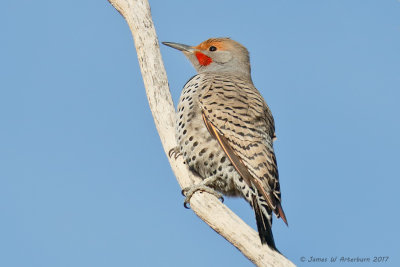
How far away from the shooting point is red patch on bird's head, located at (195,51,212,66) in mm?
6848

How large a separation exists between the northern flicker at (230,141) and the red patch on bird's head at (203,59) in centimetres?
54

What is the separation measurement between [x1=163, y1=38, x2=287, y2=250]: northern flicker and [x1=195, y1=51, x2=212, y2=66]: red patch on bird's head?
1.79ft

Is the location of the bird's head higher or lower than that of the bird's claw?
higher

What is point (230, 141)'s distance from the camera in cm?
552

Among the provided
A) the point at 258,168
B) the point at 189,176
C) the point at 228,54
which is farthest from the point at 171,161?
the point at 228,54

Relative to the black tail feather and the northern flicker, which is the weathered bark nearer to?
the northern flicker

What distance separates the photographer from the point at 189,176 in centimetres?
588

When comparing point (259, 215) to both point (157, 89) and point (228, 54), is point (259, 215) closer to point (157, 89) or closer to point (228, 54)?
point (157, 89)

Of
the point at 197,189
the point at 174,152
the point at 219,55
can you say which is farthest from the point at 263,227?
the point at 219,55

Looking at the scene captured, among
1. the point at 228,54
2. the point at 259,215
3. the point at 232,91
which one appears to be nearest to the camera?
the point at 259,215

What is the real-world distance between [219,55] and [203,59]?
0.18 metres

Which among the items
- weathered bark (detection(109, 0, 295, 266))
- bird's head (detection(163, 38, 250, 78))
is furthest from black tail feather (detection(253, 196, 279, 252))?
bird's head (detection(163, 38, 250, 78))

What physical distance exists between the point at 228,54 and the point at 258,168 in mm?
1902

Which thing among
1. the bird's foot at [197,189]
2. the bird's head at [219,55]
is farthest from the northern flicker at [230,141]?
the bird's head at [219,55]
